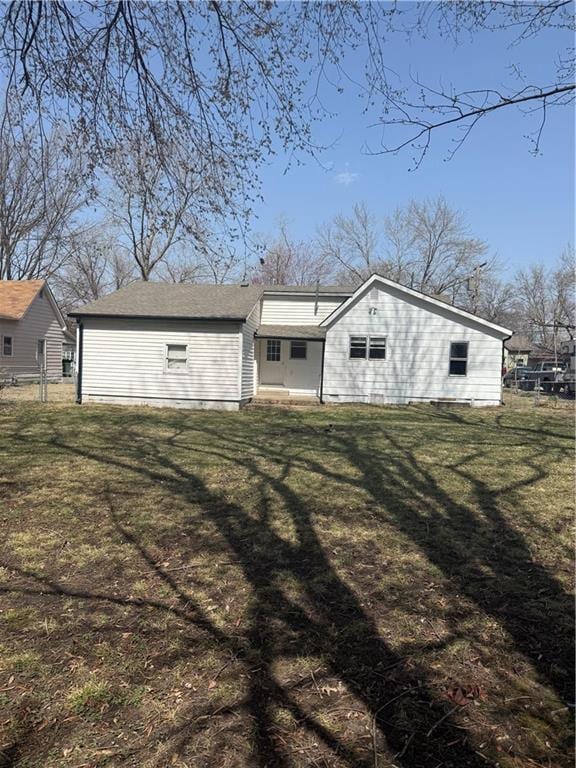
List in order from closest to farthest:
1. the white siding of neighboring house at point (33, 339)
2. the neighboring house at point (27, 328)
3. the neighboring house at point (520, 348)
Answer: the neighboring house at point (27, 328)
the white siding of neighboring house at point (33, 339)
the neighboring house at point (520, 348)

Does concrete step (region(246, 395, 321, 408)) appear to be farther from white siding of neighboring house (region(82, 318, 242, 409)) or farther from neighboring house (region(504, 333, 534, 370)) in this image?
neighboring house (region(504, 333, 534, 370))

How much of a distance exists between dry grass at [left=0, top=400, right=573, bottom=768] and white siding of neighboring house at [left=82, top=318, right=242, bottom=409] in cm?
850

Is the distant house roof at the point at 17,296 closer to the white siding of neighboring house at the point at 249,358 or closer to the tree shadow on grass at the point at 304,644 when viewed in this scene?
the white siding of neighboring house at the point at 249,358

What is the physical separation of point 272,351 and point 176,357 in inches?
173

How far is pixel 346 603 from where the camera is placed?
3223 mm

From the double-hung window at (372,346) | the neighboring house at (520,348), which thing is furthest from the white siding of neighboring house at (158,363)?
the neighboring house at (520,348)

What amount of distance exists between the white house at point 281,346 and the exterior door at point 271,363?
0.12 ft

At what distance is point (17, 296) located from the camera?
24000 millimetres

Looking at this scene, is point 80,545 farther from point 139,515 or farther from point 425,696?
point 425,696

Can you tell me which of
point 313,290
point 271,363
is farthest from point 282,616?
point 313,290

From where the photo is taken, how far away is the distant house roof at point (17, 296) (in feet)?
75.5

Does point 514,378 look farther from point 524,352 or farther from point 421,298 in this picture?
point 524,352

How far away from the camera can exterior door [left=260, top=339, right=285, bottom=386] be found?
1861 cm

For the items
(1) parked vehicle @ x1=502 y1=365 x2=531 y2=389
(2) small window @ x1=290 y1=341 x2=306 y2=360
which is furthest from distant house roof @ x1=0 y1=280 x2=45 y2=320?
(1) parked vehicle @ x1=502 y1=365 x2=531 y2=389
